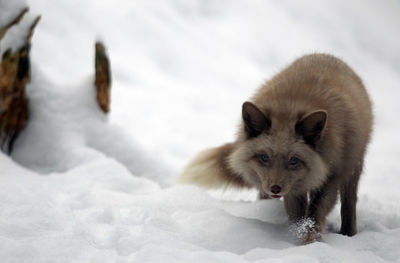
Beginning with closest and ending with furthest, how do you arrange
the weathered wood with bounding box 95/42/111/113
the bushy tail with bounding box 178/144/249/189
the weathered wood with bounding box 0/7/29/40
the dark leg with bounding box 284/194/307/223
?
the dark leg with bounding box 284/194/307/223 < the bushy tail with bounding box 178/144/249/189 < the weathered wood with bounding box 0/7/29/40 < the weathered wood with bounding box 95/42/111/113

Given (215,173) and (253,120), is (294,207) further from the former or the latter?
(215,173)

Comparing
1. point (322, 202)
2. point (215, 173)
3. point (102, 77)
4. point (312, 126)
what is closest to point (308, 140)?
point (312, 126)

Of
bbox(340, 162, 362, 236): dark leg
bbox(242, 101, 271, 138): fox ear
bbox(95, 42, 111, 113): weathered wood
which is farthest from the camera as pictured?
bbox(95, 42, 111, 113): weathered wood

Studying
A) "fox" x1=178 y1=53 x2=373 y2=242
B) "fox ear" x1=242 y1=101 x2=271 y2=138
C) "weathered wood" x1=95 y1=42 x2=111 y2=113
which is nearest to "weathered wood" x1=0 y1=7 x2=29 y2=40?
"weathered wood" x1=95 y1=42 x2=111 y2=113

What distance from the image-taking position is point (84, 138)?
5875mm

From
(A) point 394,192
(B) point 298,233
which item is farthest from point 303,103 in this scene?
(A) point 394,192

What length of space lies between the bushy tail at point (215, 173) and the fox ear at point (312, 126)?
149 cm

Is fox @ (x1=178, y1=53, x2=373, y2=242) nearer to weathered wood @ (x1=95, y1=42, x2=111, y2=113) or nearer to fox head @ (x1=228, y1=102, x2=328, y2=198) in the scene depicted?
fox head @ (x1=228, y1=102, x2=328, y2=198)

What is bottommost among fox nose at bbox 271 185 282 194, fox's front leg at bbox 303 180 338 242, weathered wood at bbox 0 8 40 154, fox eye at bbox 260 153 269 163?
weathered wood at bbox 0 8 40 154

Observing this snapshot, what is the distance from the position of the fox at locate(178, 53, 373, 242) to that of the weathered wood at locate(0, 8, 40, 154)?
322cm

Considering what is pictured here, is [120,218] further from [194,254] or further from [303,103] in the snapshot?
[303,103]

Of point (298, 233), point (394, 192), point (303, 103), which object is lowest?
point (394, 192)

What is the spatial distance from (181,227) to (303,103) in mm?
1429

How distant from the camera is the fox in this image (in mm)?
3225
